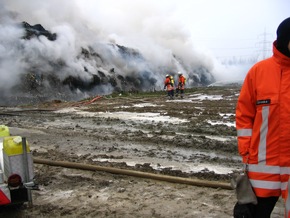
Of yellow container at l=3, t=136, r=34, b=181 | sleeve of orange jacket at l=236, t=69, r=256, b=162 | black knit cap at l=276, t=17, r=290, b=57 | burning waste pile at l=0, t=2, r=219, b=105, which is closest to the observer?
black knit cap at l=276, t=17, r=290, b=57

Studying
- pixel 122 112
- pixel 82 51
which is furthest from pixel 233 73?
pixel 122 112

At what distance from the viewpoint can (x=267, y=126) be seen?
1996mm

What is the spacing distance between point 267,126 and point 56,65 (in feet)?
64.0

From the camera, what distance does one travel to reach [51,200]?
383 cm

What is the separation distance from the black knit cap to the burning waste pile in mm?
16640

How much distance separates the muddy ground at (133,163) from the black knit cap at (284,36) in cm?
198

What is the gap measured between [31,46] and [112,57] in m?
8.85

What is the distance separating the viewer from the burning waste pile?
57.4ft

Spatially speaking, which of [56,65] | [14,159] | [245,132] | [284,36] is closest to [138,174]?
[14,159]

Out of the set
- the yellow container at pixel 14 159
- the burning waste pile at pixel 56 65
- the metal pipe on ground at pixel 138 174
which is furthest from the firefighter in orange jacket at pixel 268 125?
the burning waste pile at pixel 56 65

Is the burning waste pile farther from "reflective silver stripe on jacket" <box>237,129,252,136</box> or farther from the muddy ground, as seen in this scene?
"reflective silver stripe on jacket" <box>237,129,252,136</box>

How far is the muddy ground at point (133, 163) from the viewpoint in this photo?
354cm

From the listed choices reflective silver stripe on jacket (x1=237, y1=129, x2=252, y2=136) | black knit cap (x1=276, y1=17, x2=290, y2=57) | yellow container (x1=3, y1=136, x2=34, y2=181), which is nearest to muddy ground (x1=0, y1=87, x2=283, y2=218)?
yellow container (x1=3, y1=136, x2=34, y2=181)

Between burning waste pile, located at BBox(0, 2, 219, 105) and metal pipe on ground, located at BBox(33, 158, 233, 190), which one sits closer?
metal pipe on ground, located at BBox(33, 158, 233, 190)
